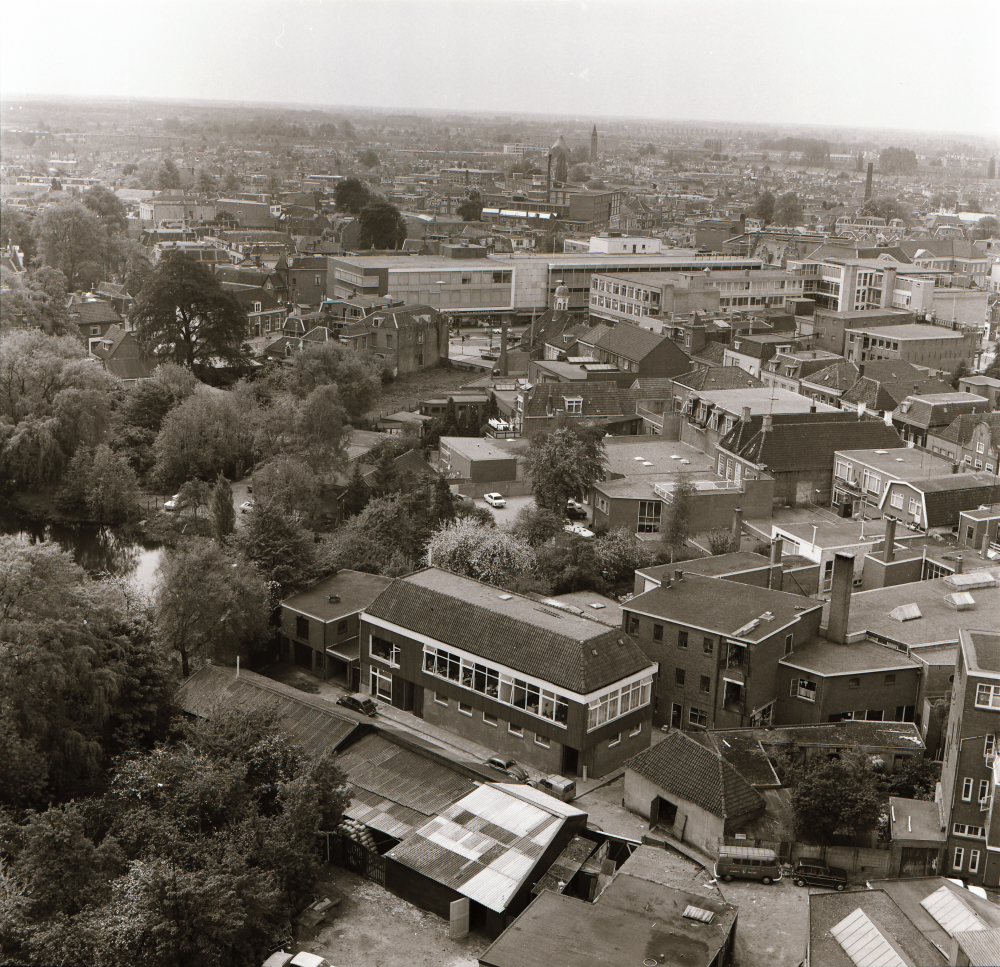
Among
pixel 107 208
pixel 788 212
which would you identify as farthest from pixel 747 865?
pixel 788 212

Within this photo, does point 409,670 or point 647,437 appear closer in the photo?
point 409,670

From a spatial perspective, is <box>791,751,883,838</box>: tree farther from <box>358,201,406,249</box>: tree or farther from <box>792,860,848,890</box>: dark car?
<box>358,201,406,249</box>: tree

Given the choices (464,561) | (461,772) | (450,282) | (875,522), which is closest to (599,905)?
(461,772)

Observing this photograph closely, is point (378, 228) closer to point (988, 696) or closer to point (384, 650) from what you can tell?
point (384, 650)

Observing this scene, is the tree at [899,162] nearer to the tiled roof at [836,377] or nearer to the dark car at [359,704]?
the tiled roof at [836,377]

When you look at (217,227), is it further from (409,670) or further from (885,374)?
(409,670)
